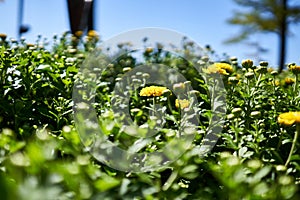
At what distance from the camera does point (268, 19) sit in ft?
44.9

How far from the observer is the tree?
1301cm

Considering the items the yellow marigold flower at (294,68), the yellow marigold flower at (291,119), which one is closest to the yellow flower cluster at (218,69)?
the yellow marigold flower at (294,68)

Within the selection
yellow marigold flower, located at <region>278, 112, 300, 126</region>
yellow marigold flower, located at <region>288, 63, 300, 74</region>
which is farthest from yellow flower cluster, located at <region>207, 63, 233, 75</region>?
yellow marigold flower, located at <region>278, 112, 300, 126</region>

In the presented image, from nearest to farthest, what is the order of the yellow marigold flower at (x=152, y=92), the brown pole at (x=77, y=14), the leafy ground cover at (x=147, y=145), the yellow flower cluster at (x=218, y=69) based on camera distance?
the leafy ground cover at (x=147, y=145), the yellow marigold flower at (x=152, y=92), the yellow flower cluster at (x=218, y=69), the brown pole at (x=77, y=14)

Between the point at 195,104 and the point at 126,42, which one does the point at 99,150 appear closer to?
the point at 195,104

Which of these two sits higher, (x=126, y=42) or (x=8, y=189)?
(x=8, y=189)

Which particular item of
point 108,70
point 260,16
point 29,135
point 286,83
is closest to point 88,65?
point 108,70

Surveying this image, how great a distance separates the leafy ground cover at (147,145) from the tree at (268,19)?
10.3 metres

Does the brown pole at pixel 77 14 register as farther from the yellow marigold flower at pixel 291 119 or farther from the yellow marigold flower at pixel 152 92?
the yellow marigold flower at pixel 291 119

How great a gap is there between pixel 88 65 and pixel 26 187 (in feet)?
6.07

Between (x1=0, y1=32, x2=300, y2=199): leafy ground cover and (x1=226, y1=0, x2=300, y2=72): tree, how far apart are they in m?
10.3

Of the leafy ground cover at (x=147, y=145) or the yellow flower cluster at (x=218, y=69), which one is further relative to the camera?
the yellow flower cluster at (x=218, y=69)

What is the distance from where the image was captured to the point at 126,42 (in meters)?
2.91

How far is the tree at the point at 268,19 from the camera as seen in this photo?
13008mm
